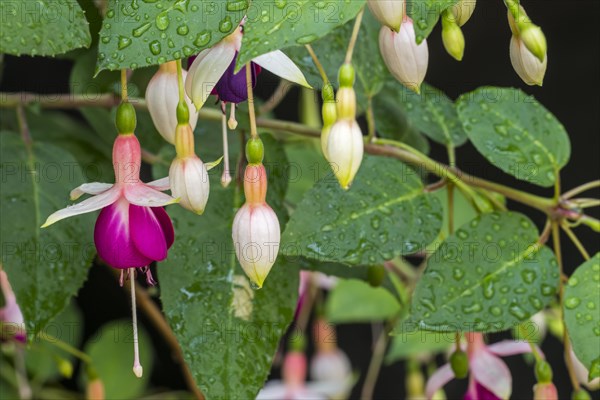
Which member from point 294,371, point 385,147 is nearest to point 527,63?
point 385,147

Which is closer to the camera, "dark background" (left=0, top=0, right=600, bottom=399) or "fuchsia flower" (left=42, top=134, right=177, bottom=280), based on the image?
"fuchsia flower" (left=42, top=134, right=177, bottom=280)

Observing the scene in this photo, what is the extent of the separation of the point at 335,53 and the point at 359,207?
138mm

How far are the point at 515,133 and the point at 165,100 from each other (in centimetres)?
30

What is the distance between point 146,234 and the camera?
21.6 inches

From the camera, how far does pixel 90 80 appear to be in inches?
32.3

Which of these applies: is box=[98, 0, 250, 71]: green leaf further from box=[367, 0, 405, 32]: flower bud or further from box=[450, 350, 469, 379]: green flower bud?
box=[450, 350, 469, 379]: green flower bud

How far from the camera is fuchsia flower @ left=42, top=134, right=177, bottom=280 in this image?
547 millimetres

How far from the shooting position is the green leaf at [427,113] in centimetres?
86

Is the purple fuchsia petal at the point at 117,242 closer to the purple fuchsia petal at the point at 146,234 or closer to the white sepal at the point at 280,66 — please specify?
the purple fuchsia petal at the point at 146,234

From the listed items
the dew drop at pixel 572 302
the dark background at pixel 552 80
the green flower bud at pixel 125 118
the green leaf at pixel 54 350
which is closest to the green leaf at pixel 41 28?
the green flower bud at pixel 125 118

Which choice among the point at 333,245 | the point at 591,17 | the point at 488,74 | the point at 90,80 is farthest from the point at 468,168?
the point at 333,245

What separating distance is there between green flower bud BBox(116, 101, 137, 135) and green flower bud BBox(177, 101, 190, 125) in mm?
35

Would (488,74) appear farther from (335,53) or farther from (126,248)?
(126,248)

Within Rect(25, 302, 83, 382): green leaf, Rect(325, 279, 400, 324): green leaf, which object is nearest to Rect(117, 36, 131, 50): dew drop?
Rect(25, 302, 83, 382): green leaf
